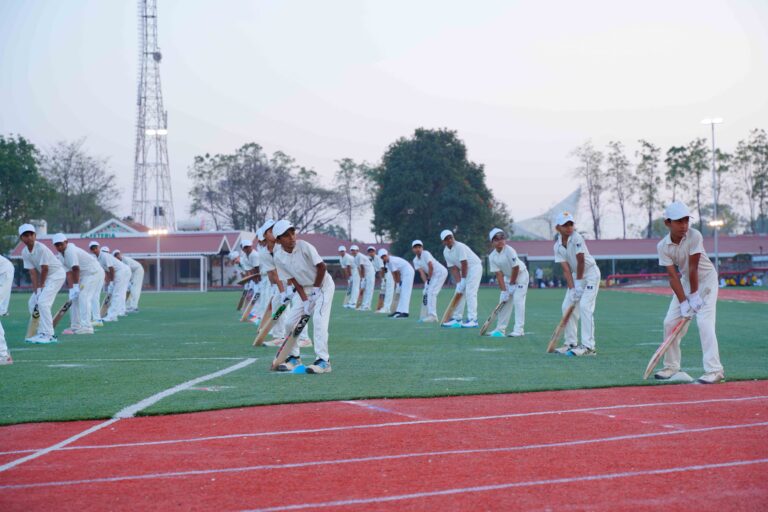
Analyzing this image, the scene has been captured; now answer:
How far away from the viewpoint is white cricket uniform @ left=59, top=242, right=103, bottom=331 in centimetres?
1959

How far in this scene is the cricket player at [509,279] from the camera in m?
18.4

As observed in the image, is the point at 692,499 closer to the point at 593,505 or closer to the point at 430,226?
the point at 593,505

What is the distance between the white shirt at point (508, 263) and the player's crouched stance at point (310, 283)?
7.19m

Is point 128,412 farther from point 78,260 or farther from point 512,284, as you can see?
point 78,260

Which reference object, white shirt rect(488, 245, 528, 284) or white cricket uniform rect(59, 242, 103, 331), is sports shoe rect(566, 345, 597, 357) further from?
white cricket uniform rect(59, 242, 103, 331)

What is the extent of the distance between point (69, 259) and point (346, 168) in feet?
263

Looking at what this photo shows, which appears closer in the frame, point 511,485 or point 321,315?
point 511,485

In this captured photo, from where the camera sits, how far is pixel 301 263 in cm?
1202

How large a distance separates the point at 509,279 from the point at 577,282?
13.8ft

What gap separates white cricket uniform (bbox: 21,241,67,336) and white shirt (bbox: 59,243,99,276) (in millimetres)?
1111

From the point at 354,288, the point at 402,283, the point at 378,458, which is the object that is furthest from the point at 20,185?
the point at 378,458

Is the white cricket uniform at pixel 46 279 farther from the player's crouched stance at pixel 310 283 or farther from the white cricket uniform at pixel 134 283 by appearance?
the white cricket uniform at pixel 134 283

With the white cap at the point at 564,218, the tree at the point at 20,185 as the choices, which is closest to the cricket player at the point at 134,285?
the white cap at the point at 564,218

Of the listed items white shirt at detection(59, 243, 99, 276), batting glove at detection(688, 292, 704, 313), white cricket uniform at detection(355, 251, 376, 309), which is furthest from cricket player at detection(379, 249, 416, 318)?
batting glove at detection(688, 292, 704, 313)
